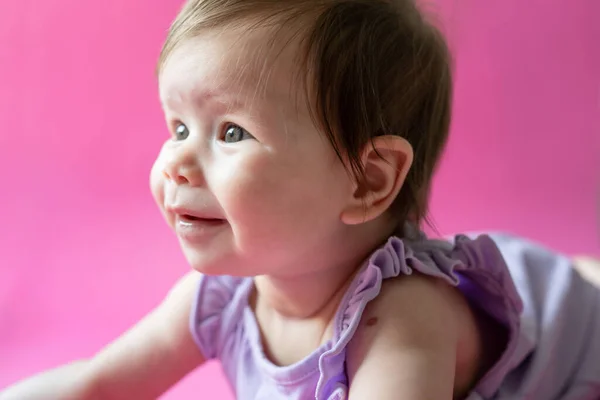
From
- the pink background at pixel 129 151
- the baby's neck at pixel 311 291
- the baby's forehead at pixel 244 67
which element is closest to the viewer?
the baby's forehead at pixel 244 67

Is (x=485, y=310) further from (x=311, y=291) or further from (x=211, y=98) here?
(x=211, y=98)

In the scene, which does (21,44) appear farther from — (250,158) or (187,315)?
(250,158)

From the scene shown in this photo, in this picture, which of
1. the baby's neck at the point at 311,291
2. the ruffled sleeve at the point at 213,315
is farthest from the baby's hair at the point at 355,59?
the ruffled sleeve at the point at 213,315

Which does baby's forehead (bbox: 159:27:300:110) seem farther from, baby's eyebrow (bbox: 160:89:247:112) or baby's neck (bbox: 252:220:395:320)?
baby's neck (bbox: 252:220:395:320)

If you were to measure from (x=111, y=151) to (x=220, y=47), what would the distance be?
2.61 ft

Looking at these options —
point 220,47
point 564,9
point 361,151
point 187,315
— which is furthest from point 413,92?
point 564,9

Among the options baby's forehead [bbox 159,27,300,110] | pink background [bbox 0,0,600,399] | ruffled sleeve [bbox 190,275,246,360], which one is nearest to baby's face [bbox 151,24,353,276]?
baby's forehead [bbox 159,27,300,110]

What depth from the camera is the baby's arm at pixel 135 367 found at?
31.7 inches

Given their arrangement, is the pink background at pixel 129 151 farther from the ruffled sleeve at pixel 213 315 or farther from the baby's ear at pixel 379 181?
the baby's ear at pixel 379 181

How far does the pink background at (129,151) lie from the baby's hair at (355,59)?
42 cm

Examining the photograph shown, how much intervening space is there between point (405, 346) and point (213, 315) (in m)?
0.26

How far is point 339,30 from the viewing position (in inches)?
25.2

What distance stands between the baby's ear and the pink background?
1.59ft

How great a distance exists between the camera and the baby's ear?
2.22 feet
